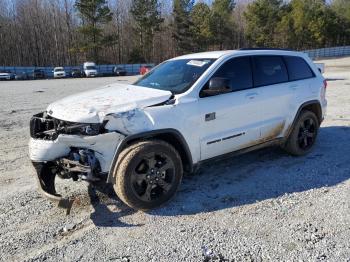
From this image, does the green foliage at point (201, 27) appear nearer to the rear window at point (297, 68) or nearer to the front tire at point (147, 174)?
the rear window at point (297, 68)

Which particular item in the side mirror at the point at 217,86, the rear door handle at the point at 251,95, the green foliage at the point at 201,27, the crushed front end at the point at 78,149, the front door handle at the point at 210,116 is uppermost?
the green foliage at the point at 201,27

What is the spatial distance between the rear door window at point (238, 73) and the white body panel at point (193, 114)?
0.09m

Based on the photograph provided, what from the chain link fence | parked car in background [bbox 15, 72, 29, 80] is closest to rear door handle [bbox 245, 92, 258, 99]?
the chain link fence

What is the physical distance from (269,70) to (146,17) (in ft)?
187

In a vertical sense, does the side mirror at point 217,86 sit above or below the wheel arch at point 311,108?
above

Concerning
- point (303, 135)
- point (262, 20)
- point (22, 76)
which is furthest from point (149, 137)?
point (262, 20)

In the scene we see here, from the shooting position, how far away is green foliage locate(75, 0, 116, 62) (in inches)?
2183

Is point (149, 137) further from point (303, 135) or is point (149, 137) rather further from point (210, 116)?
point (303, 135)

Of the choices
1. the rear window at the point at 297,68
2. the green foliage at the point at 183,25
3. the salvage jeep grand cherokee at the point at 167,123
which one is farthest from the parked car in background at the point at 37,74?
the rear window at the point at 297,68

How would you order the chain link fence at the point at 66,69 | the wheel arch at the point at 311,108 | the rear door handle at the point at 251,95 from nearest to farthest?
the rear door handle at the point at 251,95
the wheel arch at the point at 311,108
the chain link fence at the point at 66,69

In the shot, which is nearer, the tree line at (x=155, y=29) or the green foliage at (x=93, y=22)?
the green foliage at (x=93, y=22)

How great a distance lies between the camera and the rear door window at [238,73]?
17.2ft

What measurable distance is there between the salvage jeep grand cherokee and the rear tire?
3 centimetres

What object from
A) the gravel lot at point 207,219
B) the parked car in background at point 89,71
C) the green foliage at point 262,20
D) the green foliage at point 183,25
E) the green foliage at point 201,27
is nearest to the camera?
the gravel lot at point 207,219
